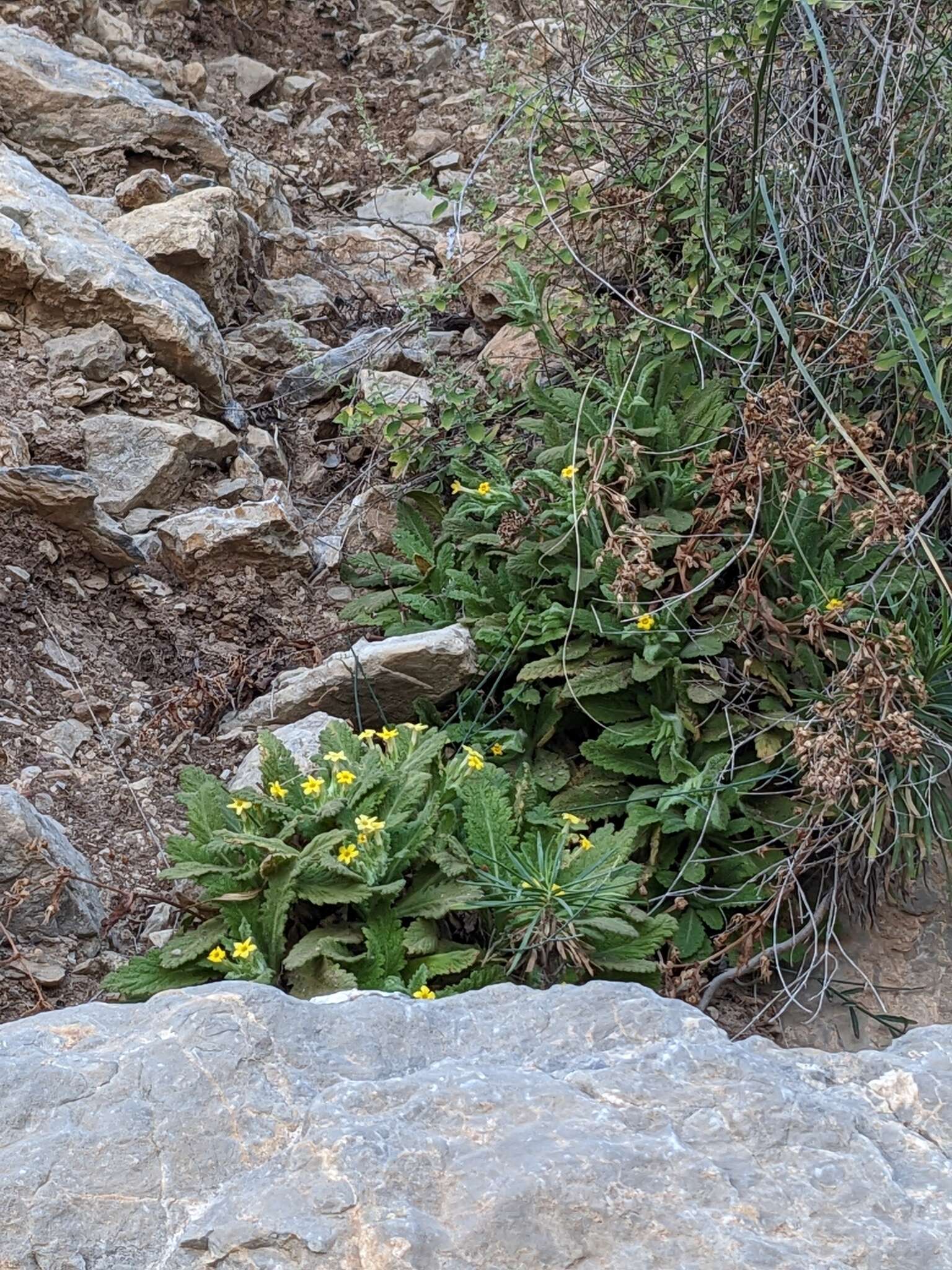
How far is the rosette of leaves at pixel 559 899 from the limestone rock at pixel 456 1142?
93cm

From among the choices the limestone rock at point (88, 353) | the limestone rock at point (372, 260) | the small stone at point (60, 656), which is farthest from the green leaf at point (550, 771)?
the limestone rock at point (372, 260)

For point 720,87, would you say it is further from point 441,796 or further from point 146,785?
point 146,785

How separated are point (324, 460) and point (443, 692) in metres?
1.45

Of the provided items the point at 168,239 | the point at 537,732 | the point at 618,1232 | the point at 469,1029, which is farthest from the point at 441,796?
the point at 168,239

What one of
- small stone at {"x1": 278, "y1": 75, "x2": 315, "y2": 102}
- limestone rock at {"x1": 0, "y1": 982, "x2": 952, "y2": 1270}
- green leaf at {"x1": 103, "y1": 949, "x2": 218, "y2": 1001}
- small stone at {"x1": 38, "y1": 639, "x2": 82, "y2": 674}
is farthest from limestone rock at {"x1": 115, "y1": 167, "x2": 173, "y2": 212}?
limestone rock at {"x1": 0, "y1": 982, "x2": 952, "y2": 1270}

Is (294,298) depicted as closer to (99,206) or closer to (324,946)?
(99,206)

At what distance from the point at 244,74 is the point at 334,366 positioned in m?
2.68

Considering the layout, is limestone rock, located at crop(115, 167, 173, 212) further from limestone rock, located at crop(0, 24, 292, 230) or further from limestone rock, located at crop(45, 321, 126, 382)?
limestone rock, located at crop(45, 321, 126, 382)

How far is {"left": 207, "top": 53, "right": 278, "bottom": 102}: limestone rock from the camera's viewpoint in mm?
6406

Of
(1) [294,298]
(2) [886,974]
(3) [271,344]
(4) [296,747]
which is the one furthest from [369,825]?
(1) [294,298]

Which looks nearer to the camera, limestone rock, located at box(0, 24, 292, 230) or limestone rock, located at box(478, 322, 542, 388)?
limestone rock, located at box(478, 322, 542, 388)

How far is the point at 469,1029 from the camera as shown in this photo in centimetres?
167

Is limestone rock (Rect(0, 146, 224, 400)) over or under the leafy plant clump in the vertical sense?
over

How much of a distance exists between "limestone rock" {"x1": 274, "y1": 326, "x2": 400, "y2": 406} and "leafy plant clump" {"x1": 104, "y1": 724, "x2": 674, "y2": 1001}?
6.83ft
